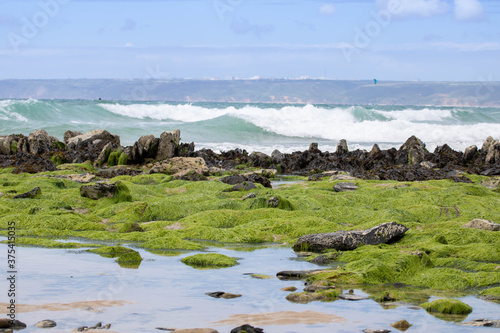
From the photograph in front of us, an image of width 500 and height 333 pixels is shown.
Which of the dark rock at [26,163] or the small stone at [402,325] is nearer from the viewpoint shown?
the small stone at [402,325]

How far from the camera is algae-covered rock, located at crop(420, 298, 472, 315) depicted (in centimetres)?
554

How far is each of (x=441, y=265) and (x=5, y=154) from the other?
18.2 metres

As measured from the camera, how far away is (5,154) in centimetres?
2175

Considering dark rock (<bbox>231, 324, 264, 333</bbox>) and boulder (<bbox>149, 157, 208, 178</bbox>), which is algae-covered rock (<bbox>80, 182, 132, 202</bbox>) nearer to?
boulder (<bbox>149, 157, 208, 178</bbox>)

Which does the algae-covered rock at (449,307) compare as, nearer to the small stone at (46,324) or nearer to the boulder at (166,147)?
the small stone at (46,324)

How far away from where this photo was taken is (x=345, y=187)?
554 inches

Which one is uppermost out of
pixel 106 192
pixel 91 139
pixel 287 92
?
pixel 287 92

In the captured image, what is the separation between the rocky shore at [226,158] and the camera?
1867cm

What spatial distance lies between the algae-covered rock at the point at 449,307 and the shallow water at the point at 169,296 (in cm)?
12

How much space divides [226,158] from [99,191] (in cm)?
988

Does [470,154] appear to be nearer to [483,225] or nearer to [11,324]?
[483,225]

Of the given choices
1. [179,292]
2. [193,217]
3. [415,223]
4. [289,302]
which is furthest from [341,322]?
[193,217]

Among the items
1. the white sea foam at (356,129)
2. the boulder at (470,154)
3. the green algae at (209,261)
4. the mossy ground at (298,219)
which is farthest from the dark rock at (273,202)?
the white sea foam at (356,129)

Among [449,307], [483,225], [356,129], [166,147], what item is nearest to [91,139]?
[166,147]
